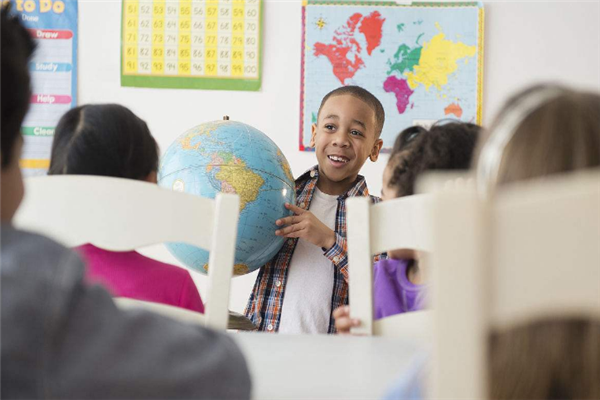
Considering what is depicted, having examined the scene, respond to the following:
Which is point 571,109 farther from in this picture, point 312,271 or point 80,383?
point 312,271

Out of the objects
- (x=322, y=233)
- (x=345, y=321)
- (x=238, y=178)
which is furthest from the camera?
(x=322, y=233)

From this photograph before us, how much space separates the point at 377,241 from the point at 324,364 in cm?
30

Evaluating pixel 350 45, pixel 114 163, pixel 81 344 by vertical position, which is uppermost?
pixel 350 45

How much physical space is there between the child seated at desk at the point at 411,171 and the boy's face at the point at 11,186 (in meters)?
0.90

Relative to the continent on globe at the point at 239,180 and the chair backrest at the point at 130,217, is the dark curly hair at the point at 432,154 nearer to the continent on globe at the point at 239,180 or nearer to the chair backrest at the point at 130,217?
the continent on globe at the point at 239,180

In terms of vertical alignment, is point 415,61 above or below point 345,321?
above

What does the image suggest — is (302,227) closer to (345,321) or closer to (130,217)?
(345,321)

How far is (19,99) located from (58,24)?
293cm

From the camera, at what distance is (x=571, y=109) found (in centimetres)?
52

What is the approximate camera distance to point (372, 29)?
3.21 m

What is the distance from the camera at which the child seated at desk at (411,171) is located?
4.59 feet

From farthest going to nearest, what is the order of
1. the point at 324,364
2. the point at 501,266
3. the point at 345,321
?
the point at 345,321 → the point at 324,364 → the point at 501,266

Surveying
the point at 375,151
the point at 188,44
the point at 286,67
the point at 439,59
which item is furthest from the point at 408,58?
the point at 375,151

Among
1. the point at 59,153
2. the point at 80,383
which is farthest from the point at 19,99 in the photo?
the point at 59,153
